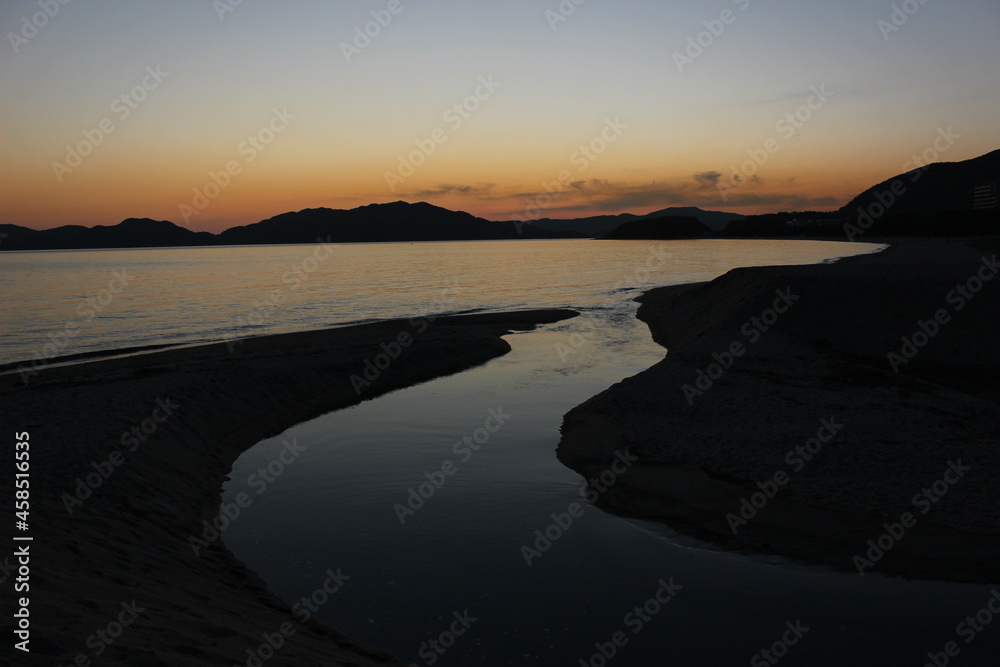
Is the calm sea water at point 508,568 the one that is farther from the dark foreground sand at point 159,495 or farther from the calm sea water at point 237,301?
the calm sea water at point 237,301

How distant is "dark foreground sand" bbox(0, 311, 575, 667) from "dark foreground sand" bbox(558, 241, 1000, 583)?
8.42 metres

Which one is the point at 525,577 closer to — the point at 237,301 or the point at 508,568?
the point at 508,568

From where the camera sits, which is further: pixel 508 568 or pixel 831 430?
pixel 831 430

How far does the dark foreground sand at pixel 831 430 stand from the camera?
38.7 feet

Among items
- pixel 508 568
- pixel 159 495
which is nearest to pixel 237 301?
pixel 159 495

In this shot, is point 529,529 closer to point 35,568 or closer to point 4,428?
point 35,568

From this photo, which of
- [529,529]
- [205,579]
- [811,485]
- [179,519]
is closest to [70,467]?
[179,519]

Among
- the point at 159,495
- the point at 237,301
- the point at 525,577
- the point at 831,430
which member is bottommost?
the point at 525,577

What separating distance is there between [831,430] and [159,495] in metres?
16.6

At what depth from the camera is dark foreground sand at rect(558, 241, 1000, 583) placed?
1179 centimetres

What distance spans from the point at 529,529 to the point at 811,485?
6.31 metres

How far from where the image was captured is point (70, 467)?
13.9 metres

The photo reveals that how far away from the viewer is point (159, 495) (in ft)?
45.5

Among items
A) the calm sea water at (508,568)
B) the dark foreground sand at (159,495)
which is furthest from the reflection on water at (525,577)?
the dark foreground sand at (159,495)
